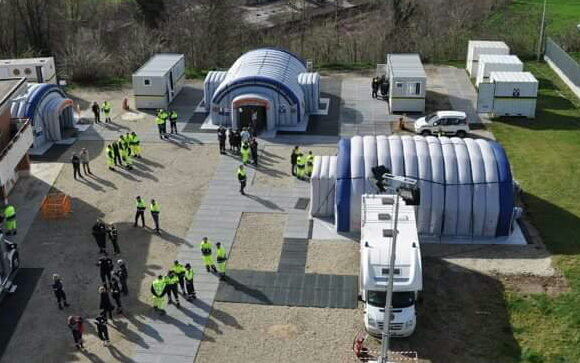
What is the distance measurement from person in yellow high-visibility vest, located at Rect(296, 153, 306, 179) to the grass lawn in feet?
32.8

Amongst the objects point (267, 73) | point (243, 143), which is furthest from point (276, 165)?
point (267, 73)

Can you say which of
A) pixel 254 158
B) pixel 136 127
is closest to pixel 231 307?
pixel 254 158

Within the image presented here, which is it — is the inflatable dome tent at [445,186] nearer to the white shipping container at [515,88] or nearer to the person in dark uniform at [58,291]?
the person in dark uniform at [58,291]

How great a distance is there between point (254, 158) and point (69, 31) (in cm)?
3362

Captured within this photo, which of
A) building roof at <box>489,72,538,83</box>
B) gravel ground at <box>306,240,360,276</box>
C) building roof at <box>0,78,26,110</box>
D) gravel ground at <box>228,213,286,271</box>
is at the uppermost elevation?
building roof at <box>0,78,26,110</box>

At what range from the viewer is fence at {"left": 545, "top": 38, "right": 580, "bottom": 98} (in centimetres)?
4509

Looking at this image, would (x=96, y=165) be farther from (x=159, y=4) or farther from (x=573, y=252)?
(x=159, y=4)

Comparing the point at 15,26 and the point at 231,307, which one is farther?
the point at 15,26

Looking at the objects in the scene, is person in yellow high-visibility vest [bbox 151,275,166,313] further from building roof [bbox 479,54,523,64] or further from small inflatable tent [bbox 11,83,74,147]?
building roof [bbox 479,54,523,64]

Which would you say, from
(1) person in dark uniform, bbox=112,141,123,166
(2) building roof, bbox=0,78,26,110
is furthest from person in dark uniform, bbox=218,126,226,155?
(2) building roof, bbox=0,78,26,110

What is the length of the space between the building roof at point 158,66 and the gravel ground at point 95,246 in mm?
6963

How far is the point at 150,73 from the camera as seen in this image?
41938 millimetres

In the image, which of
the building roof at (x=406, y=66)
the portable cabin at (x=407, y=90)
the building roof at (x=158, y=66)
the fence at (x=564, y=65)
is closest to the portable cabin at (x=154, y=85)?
the building roof at (x=158, y=66)

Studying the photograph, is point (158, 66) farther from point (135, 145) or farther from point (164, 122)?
point (135, 145)
